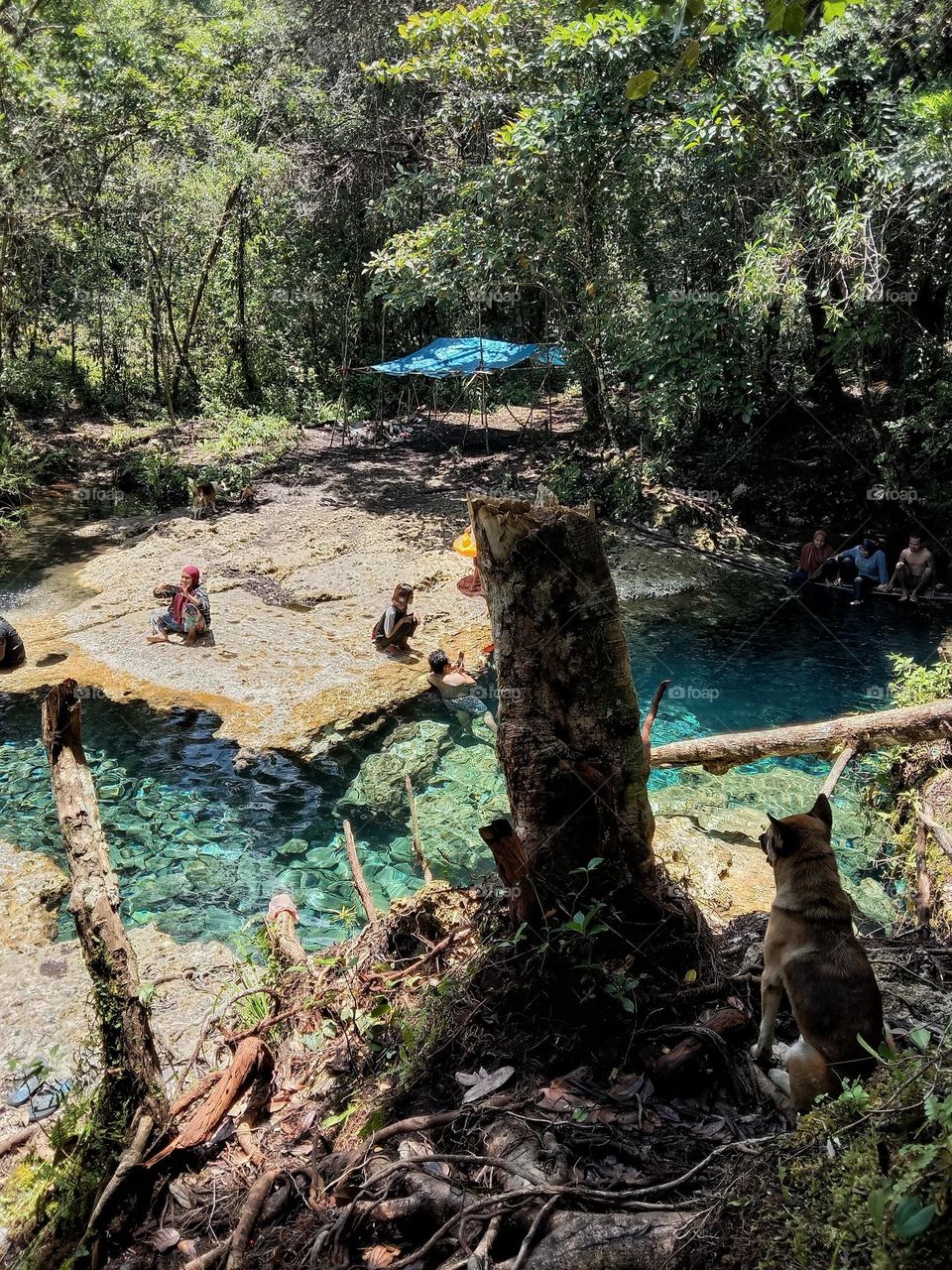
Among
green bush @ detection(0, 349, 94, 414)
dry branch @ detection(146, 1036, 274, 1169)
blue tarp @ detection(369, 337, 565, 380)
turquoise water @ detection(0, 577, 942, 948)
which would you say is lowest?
turquoise water @ detection(0, 577, 942, 948)

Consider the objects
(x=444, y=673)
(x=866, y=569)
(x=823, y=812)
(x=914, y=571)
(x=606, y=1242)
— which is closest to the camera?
(x=606, y=1242)

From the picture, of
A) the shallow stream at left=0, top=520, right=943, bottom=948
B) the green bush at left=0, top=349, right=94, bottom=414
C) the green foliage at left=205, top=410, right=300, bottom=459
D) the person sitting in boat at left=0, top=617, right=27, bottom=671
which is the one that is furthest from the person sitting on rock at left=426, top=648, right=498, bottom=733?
the green bush at left=0, top=349, right=94, bottom=414

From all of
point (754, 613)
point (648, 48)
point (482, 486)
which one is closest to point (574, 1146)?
point (754, 613)

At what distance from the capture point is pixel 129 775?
8.33 m

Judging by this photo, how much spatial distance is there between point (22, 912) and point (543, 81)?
13667 millimetres

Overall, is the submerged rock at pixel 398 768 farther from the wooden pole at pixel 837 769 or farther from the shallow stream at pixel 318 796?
the wooden pole at pixel 837 769

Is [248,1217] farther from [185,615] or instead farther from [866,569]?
[866,569]

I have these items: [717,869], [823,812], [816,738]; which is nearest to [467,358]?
[717,869]

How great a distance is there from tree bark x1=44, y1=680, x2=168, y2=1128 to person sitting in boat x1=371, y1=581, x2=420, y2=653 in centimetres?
635

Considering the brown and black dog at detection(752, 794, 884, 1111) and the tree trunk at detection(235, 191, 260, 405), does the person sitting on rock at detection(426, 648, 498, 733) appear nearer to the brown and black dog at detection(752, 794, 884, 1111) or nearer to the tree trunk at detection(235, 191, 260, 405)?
the brown and black dog at detection(752, 794, 884, 1111)

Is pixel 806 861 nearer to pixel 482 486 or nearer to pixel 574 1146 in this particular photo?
pixel 574 1146

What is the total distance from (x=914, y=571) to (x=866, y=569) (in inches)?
28.5

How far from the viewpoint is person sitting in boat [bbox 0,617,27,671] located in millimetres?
9133

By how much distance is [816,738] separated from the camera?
5086mm
